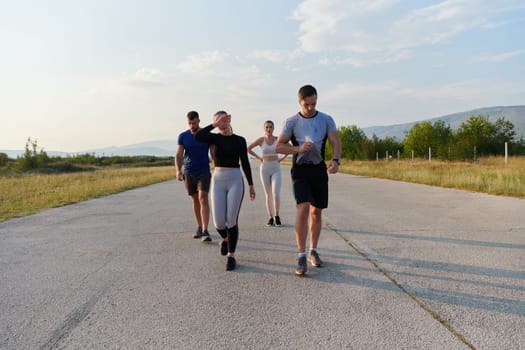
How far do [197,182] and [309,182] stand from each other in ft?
8.15

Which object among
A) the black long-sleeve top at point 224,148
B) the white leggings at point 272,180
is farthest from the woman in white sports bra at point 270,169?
the black long-sleeve top at point 224,148

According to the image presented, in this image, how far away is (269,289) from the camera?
382 cm

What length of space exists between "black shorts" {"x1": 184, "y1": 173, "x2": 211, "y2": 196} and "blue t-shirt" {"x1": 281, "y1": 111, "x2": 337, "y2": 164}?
2.24 m

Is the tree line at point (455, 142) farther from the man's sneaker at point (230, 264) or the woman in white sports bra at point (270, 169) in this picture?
the man's sneaker at point (230, 264)

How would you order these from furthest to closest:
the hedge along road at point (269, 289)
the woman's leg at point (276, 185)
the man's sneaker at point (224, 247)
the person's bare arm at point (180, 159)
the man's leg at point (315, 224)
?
the woman's leg at point (276, 185) < the person's bare arm at point (180, 159) < the man's sneaker at point (224, 247) < the man's leg at point (315, 224) < the hedge along road at point (269, 289)

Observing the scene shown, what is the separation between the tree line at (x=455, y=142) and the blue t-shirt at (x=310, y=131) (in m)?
43.0

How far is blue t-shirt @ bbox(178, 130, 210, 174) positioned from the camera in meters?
6.36

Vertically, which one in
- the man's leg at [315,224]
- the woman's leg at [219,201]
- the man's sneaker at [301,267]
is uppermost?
the woman's leg at [219,201]

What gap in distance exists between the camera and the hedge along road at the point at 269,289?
109 inches

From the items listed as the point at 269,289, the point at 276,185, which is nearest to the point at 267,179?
the point at 276,185

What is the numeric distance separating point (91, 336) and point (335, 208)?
7.85 m

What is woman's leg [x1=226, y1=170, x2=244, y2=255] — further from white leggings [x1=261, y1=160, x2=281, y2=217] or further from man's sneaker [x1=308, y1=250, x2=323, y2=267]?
white leggings [x1=261, y1=160, x2=281, y2=217]

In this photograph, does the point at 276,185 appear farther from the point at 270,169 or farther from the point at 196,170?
the point at 196,170

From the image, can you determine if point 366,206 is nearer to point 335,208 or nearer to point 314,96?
point 335,208
